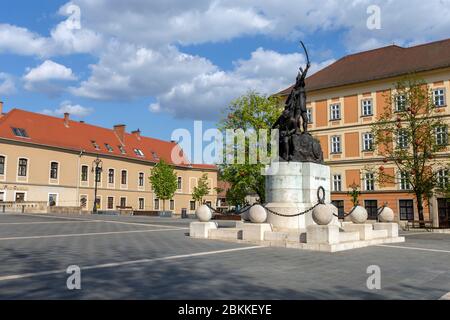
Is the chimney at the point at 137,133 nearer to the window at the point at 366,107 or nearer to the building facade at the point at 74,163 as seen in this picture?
the building facade at the point at 74,163

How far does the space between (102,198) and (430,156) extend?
42074 mm

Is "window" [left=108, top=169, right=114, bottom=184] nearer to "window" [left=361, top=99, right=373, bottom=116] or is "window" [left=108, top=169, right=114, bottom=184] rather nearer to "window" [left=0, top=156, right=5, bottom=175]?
"window" [left=0, top=156, right=5, bottom=175]

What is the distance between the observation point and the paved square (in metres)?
6.37

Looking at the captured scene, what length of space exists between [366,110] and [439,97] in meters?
6.91

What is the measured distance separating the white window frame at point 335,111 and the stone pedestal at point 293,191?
32051mm

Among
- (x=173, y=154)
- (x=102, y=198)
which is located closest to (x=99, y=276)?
(x=102, y=198)

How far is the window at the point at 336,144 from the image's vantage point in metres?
46.5

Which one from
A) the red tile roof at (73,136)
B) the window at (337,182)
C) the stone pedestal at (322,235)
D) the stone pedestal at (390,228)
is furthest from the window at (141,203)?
the stone pedestal at (322,235)

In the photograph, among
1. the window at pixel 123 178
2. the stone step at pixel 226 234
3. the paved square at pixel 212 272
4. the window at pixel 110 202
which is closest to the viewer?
the paved square at pixel 212 272

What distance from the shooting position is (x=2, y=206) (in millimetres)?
41000

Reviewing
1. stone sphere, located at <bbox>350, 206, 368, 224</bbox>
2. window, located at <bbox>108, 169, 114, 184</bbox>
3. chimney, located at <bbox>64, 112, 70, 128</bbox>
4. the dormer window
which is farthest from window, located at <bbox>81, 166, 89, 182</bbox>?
stone sphere, located at <bbox>350, 206, 368, 224</bbox>

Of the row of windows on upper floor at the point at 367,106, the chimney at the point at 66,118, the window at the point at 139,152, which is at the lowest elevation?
the window at the point at 139,152

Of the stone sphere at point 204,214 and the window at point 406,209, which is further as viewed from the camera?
the window at point 406,209
